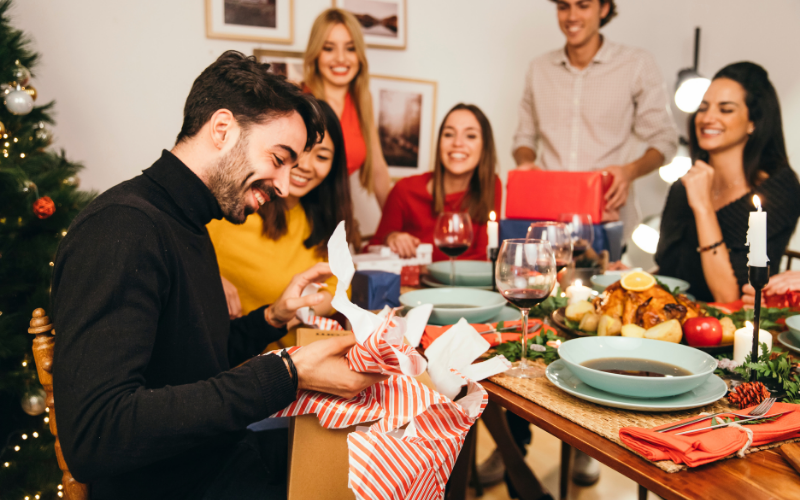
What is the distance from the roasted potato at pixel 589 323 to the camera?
1221mm

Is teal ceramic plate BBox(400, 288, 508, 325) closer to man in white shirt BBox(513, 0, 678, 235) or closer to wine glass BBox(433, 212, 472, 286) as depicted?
wine glass BBox(433, 212, 472, 286)

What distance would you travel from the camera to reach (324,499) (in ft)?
2.64

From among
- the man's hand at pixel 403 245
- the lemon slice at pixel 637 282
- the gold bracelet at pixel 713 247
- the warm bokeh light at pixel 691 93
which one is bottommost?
the man's hand at pixel 403 245

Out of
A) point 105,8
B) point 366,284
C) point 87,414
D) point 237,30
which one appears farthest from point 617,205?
point 105,8

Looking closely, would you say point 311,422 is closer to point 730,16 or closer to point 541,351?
point 541,351

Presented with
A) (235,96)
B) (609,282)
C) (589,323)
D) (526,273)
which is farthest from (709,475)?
(609,282)

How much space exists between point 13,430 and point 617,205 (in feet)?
8.85

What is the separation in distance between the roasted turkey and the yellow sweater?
0.88 metres

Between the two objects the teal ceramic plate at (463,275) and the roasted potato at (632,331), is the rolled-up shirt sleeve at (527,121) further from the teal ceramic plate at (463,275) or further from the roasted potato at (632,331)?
the roasted potato at (632,331)

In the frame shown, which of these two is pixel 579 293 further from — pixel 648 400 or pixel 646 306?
pixel 648 400

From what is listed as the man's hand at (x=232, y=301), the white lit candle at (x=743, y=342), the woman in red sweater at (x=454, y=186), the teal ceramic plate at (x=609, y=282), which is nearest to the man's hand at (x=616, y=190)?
the woman in red sweater at (x=454, y=186)

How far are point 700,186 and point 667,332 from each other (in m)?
1.03

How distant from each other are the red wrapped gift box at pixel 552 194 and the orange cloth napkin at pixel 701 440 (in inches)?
63.3

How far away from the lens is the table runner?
0.78 m
